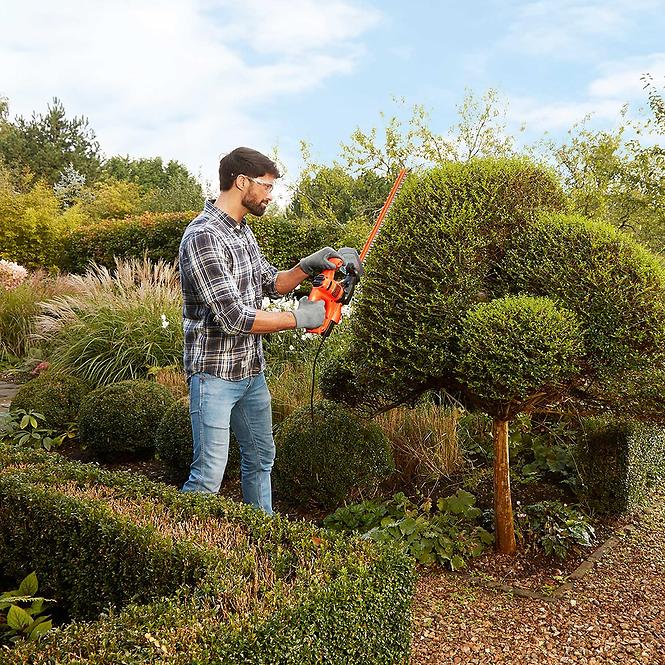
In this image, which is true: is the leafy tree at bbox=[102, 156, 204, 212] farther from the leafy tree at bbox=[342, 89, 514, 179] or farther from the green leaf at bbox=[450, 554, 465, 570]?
the green leaf at bbox=[450, 554, 465, 570]

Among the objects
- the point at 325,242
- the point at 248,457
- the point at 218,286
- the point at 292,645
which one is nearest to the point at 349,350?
the point at 248,457

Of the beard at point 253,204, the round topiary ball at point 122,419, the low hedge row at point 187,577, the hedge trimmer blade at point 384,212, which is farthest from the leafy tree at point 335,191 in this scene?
the low hedge row at point 187,577

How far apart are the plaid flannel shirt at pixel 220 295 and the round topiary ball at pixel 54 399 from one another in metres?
3.38

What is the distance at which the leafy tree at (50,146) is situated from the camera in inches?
1293

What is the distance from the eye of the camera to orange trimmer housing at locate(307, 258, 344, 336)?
10.5ft

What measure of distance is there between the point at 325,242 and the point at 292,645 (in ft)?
31.6

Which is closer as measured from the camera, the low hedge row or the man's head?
the low hedge row

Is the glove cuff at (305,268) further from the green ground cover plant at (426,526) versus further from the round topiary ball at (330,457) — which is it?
the green ground cover plant at (426,526)

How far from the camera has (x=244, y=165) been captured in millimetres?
3162

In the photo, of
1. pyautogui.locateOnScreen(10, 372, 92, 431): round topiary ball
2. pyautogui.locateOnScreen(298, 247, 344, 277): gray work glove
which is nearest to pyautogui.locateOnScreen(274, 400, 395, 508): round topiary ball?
pyautogui.locateOnScreen(298, 247, 344, 277): gray work glove

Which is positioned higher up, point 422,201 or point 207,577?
point 422,201

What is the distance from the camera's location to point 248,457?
3535mm

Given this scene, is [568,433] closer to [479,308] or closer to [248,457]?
[479,308]

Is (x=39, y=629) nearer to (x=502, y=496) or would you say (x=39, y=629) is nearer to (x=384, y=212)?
(x=384, y=212)
